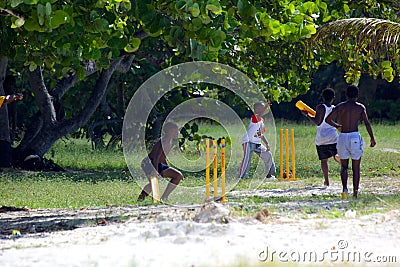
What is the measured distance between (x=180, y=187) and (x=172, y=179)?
220 cm

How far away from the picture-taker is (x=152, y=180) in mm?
12688

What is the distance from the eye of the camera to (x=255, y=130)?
53.1 feet

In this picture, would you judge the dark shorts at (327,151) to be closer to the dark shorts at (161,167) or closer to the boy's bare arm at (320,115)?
the boy's bare arm at (320,115)

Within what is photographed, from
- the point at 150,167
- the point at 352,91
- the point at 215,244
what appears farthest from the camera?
the point at 150,167

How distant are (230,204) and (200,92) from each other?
28.5 feet

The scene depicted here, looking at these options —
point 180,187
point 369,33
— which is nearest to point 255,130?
point 180,187

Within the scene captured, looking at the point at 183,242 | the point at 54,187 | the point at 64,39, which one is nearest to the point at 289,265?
the point at 183,242

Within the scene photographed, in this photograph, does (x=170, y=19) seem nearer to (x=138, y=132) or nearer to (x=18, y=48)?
(x=18, y=48)

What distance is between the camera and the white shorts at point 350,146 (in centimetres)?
1210

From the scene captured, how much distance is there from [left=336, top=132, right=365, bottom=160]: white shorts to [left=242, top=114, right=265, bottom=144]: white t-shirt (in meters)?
4.00

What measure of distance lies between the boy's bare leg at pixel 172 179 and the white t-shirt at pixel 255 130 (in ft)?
11.9

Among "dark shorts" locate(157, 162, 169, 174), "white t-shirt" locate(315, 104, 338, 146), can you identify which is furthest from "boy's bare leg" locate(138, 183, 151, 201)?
"white t-shirt" locate(315, 104, 338, 146)

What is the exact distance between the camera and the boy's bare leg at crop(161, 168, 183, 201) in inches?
500

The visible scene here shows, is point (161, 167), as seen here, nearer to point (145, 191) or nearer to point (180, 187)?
point (145, 191)
